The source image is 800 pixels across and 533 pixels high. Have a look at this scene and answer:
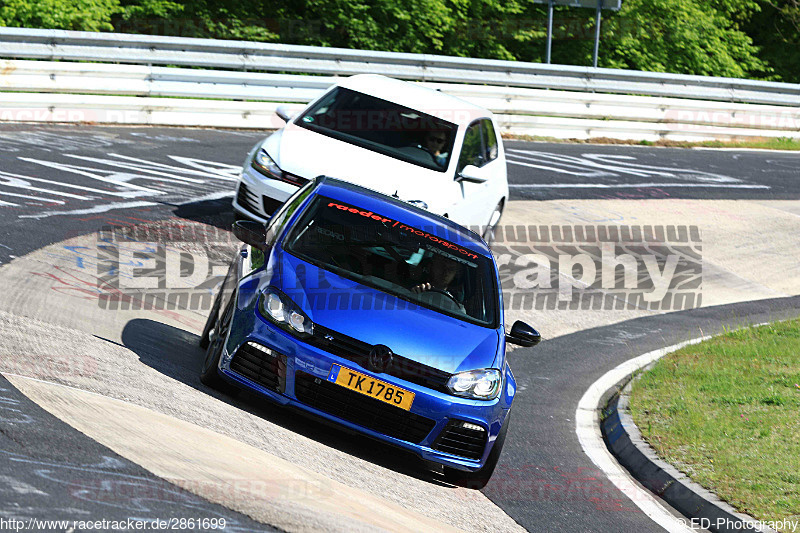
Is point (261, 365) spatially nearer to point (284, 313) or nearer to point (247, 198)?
point (284, 313)

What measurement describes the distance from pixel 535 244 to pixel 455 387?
8.18 m

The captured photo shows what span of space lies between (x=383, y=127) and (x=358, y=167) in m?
1.02

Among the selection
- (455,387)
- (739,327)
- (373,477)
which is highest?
(455,387)

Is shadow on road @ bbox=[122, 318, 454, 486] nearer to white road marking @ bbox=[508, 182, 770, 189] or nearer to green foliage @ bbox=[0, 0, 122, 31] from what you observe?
white road marking @ bbox=[508, 182, 770, 189]

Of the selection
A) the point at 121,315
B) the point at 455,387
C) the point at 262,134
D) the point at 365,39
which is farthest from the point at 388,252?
the point at 365,39

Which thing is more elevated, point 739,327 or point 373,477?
point 373,477

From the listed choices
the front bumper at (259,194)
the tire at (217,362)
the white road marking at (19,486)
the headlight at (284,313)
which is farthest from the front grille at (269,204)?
the white road marking at (19,486)

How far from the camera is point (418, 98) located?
1220cm

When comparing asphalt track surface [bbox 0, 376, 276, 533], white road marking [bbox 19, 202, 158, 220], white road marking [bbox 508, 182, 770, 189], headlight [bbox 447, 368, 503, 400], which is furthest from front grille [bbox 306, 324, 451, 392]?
white road marking [bbox 508, 182, 770, 189]

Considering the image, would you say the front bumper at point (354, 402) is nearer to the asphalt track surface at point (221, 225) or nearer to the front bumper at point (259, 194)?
the asphalt track surface at point (221, 225)

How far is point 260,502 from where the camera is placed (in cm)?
512

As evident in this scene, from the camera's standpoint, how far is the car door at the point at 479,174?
1134 cm

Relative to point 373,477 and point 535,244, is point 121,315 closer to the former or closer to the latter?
point 373,477

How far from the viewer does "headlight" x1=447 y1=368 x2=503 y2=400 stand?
643cm
